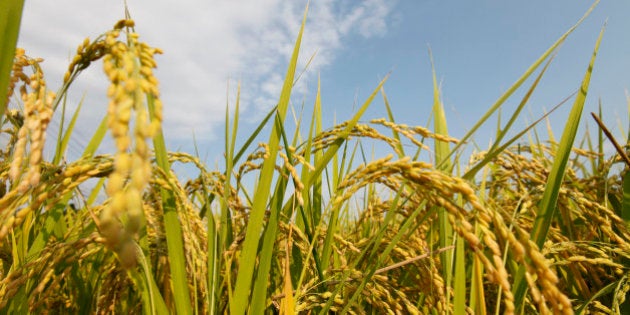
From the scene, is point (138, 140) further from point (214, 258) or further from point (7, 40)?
point (214, 258)

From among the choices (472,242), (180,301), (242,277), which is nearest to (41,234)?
(180,301)

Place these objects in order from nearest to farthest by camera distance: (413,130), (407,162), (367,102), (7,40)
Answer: (7,40) → (407,162) → (413,130) → (367,102)

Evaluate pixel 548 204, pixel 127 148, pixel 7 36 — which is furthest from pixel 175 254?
pixel 548 204

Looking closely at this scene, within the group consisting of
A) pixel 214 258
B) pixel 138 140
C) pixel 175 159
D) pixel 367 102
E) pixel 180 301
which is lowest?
pixel 180 301

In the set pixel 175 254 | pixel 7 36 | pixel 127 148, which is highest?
pixel 7 36

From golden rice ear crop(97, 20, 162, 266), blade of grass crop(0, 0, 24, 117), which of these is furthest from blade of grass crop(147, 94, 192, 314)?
golden rice ear crop(97, 20, 162, 266)

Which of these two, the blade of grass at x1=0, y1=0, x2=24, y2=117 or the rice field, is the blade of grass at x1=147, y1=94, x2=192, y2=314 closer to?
the rice field

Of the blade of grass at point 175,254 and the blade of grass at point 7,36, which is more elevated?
the blade of grass at point 7,36

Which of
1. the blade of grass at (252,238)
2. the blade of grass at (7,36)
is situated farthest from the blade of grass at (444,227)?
the blade of grass at (7,36)

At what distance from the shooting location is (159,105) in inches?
20.8

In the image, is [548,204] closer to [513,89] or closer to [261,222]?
[513,89]

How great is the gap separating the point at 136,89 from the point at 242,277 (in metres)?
0.81

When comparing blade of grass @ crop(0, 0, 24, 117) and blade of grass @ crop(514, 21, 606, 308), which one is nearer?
blade of grass @ crop(0, 0, 24, 117)

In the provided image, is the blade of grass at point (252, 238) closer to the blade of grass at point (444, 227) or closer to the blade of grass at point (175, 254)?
the blade of grass at point (175, 254)
